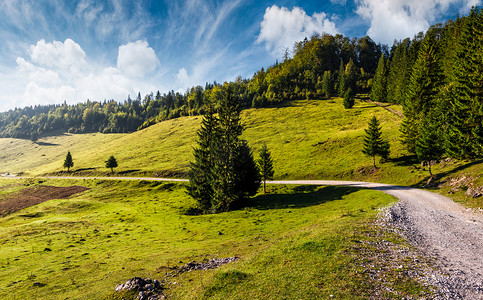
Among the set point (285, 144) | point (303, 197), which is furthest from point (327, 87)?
point (303, 197)

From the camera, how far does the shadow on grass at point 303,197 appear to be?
40281 millimetres

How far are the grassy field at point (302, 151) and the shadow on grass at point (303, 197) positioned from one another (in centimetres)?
1445

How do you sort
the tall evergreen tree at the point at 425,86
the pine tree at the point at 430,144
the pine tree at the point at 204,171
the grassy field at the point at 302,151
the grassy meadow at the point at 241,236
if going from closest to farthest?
the grassy meadow at the point at 241,236
the pine tree at the point at 430,144
the pine tree at the point at 204,171
the grassy field at the point at 302,151
the tall evergreen tree at the point at 425,86

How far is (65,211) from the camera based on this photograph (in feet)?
174

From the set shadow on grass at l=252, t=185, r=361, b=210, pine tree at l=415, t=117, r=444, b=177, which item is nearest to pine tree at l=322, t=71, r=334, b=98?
pine tree at l=415, t=117, r=444, b=177

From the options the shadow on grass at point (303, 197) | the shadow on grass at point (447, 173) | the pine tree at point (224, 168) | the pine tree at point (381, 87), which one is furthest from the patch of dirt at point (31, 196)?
the pine tree at point (381, 87)

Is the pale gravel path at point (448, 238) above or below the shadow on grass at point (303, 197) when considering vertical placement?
above

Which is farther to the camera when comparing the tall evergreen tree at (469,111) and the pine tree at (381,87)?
the pine tree at (381,87)

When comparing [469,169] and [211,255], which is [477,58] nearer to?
[469,169]

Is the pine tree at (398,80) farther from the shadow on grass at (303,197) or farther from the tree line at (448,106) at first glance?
the shadow on grass at (303,197)

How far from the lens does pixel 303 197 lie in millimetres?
44500

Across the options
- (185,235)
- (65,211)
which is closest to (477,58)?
(185,235)

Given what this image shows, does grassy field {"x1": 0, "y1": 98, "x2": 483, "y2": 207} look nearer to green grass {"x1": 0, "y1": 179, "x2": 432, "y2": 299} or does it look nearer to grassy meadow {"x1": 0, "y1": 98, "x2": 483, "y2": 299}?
grassy meadow {"x1": 0, "y1": 98, "x2": 483, "y2": 299}

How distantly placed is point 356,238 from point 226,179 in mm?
30077
